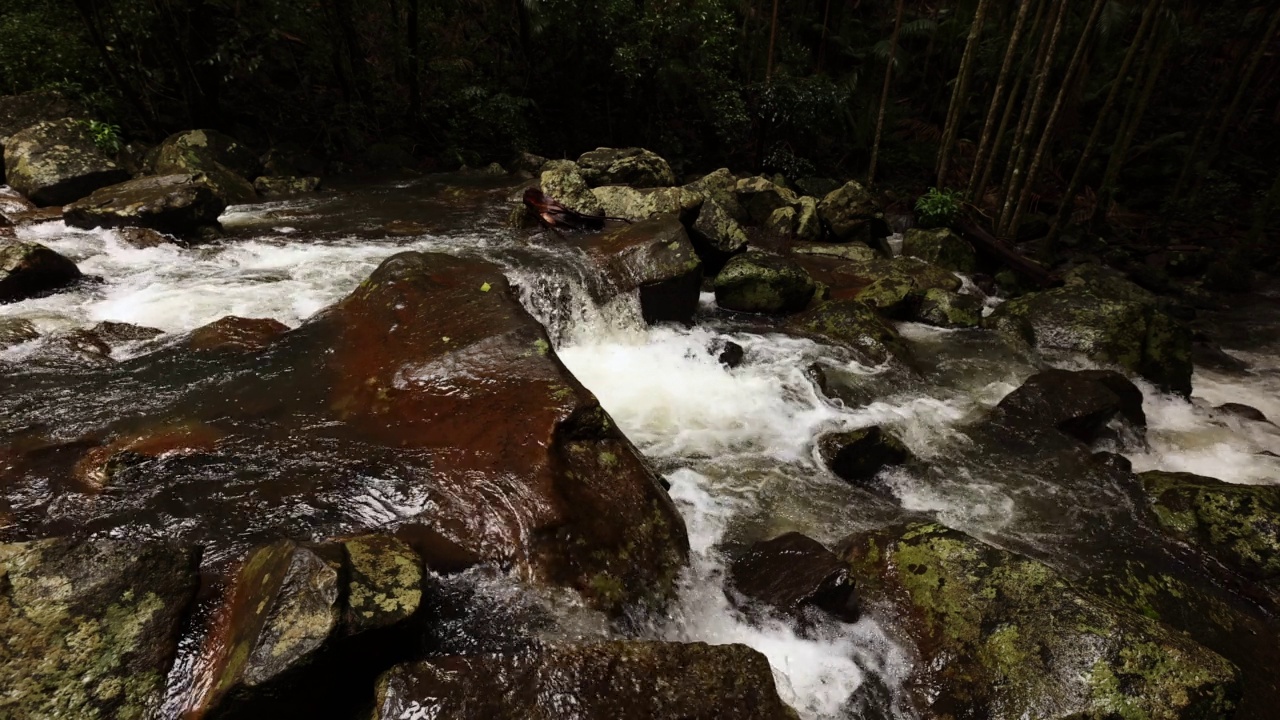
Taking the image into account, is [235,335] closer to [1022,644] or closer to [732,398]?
[732,398]

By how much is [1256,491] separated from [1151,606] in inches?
78.2

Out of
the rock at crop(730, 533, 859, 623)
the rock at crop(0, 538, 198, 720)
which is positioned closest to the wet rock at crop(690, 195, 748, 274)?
the rock at crop(730, 533, 859, 623)

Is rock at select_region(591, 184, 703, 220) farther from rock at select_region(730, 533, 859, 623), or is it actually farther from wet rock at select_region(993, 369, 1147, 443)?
rock at select_region(730, 533, 859, 623)

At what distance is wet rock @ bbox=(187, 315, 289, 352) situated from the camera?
5.27m

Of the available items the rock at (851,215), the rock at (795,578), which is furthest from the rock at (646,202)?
the rock at (795,578)

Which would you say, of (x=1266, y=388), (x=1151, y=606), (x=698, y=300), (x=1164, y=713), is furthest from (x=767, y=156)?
(x=1164, y=713)

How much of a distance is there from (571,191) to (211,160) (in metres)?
6.75

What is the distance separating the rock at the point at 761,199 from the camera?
43.9ft

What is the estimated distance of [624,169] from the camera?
38.7 feet

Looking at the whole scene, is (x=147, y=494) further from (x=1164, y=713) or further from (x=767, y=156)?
(x=767, y=156)

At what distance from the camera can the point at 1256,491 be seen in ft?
16.5

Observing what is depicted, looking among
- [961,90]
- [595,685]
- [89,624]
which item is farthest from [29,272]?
[961,90]

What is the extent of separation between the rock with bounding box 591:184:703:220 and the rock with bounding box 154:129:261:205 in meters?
6.38

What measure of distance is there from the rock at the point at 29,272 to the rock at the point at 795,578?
7597mm
